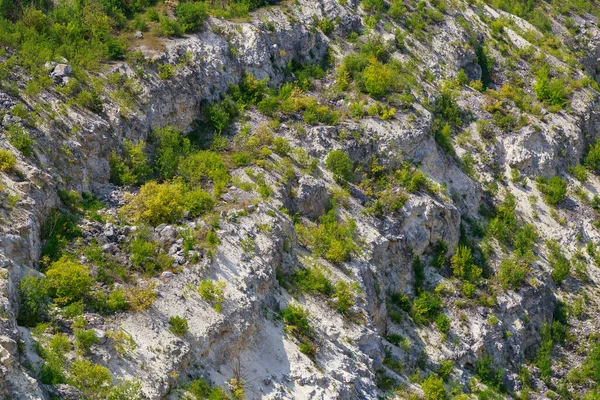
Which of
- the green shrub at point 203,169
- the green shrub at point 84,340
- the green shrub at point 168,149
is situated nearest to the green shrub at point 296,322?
the green shrub at point 203,169

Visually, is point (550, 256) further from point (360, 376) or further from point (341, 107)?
point (360, 376)

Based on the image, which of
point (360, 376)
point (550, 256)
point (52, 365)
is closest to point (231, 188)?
point (360, 376)

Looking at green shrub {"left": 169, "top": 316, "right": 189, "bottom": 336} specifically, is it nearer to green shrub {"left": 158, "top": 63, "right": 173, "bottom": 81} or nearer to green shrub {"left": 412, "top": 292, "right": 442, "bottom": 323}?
green shrub {"left": 412, "top": 292, "right": 442, "bottom": 323}

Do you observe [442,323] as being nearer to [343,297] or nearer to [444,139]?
[343,297]

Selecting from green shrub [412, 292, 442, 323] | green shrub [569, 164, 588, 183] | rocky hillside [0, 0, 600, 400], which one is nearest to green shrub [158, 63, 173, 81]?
rocky hillside [0, 0, 600, 400]

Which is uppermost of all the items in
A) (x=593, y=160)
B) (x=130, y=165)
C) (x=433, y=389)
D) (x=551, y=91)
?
(x=551, y=91)

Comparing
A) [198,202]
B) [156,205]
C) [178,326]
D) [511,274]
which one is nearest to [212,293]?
[178,326]
